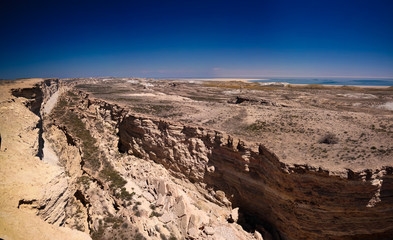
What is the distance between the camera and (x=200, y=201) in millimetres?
16031

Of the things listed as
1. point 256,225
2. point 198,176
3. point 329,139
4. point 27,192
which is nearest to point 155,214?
point 198,176

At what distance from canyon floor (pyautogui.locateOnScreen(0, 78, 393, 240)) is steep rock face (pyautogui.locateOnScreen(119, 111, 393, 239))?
0.22 ft

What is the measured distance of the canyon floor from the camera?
25.6 ft

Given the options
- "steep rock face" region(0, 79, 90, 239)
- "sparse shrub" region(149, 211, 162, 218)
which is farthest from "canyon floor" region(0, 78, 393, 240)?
"sparse shrub" region(149, 211, 162, 218)

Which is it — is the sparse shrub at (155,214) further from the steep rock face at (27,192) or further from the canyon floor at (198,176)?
the steep rock face at (27,192)

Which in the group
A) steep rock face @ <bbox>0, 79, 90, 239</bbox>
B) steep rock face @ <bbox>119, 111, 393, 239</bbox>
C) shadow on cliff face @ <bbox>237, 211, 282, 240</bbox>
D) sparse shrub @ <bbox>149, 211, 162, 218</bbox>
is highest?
steep rock face @ <bbox>0, 79, 90, 239</bbox>

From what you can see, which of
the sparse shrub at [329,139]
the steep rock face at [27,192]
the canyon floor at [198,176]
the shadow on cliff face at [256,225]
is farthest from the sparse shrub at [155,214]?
the sparse shrub at [329,139]

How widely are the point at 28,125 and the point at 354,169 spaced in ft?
61.4

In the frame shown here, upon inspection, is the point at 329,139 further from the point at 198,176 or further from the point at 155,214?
the point at 155,214

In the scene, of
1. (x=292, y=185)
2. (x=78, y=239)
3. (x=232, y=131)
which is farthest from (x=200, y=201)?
(x=78, y=239)

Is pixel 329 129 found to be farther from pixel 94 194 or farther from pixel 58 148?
pixel 58 148

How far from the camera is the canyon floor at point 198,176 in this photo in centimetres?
781

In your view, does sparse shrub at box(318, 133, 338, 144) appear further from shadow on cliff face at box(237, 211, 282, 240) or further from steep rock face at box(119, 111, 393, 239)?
shadow on cliff face at box(237, 211, 282, 240)

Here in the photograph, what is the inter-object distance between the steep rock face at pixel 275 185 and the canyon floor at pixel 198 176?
0.07 meters
